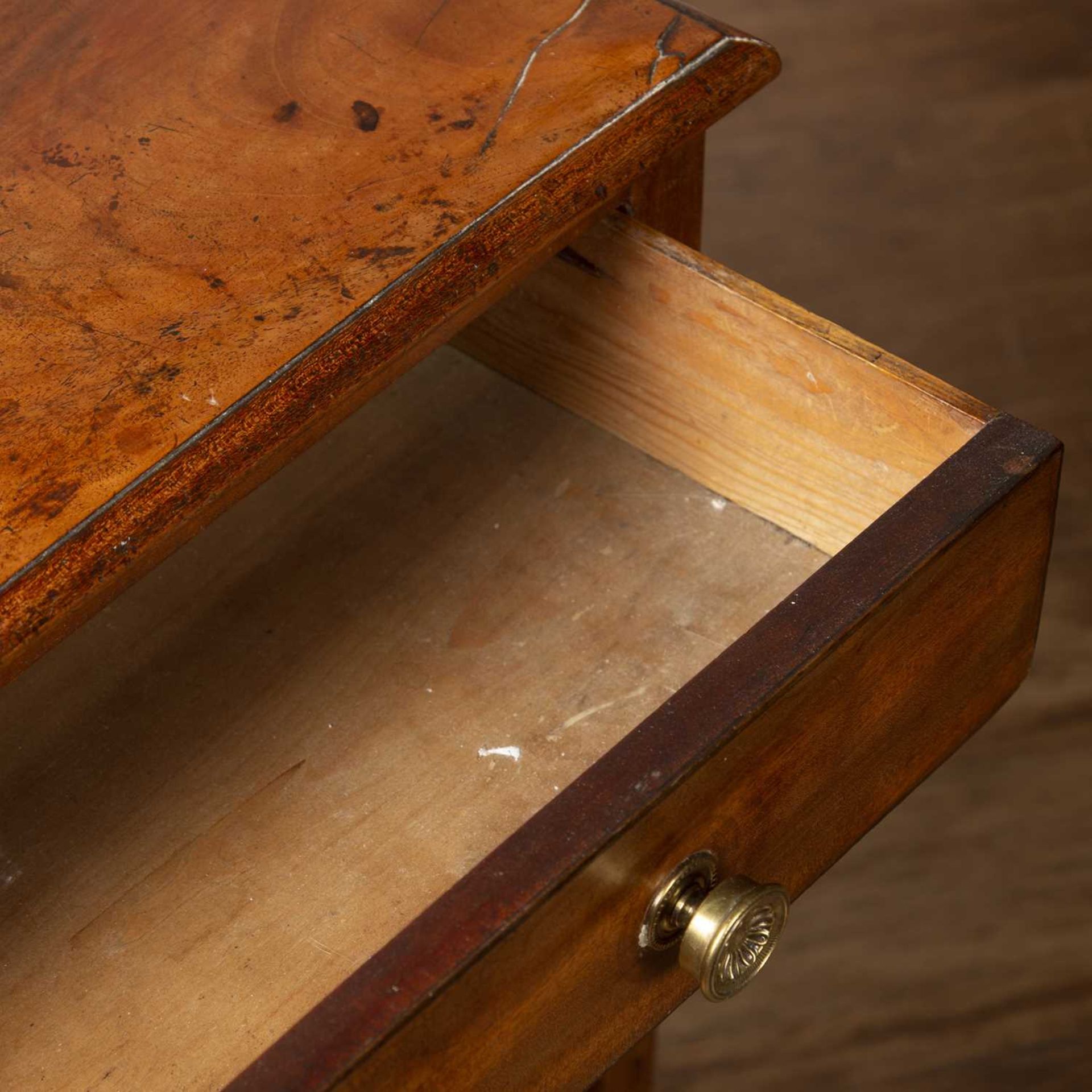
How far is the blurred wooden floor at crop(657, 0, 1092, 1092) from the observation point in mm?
1626

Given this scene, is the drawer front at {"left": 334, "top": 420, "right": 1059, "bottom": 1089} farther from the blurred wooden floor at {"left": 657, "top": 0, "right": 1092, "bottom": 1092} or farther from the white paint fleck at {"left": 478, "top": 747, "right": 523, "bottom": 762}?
the blurred wooden floor at {"left": 657, "top": 0, "right": 1092, "bottom": 1092}

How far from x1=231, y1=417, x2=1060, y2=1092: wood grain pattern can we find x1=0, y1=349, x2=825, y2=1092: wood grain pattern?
0.12 m

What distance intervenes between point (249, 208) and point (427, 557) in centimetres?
22

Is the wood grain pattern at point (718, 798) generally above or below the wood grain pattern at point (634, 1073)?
above

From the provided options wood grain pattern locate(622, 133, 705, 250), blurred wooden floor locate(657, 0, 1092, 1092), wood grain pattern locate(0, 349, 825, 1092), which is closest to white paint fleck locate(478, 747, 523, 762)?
wood grain pattern locate(0, 349, 825, 1092)

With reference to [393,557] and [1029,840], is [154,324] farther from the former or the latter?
[1029,840]

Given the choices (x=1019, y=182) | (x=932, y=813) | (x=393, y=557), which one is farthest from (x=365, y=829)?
(x=1019, y=182)

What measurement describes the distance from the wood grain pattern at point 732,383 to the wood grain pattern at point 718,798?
75 mm

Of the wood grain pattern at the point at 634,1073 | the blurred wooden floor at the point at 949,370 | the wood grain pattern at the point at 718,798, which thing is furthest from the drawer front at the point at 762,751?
the blurred wooden floor at the point at 949,370

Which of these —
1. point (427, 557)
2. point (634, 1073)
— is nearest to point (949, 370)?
point (634, 1073)

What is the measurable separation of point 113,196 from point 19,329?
0.29 feet

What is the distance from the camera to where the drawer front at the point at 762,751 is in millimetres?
625

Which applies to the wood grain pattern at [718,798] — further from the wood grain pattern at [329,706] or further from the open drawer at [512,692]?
the wood grain pattern at [329,706]

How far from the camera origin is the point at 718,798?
27.8 inches
